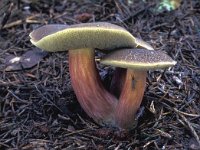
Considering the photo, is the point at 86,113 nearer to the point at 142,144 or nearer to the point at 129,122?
the point at 129,122

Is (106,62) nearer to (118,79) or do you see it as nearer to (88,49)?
(88,49)

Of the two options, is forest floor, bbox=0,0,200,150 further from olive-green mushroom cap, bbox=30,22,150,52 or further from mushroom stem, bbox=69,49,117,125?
olive-green mushroom cap, bbox=30,22,150,52

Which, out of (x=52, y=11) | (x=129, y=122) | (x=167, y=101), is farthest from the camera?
(x=52, y=11)

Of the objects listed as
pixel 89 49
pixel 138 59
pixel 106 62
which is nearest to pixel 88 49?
pixel 89 49

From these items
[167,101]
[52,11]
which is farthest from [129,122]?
[52,11]

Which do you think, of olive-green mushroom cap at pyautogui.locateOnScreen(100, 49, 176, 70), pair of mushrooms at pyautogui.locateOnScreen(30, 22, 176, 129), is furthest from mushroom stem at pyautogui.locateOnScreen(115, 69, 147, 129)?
olive-green mushroom cap at pyautogui.locateOnScreen(100, 49, 176, 70)

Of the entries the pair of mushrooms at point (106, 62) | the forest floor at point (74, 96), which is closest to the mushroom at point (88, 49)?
the pair of mushrooms at point (106, 62)

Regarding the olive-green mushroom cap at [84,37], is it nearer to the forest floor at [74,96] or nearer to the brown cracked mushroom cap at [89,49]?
the brown cracked mushroom cap at [89,49]
